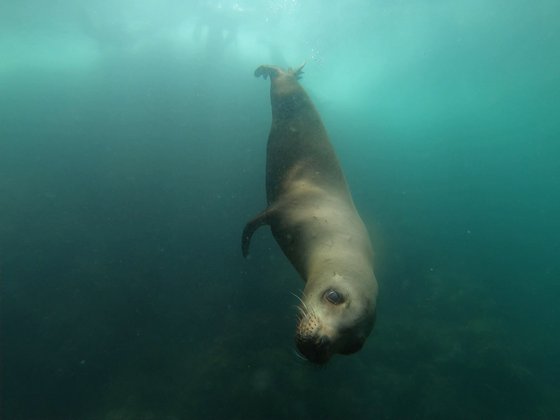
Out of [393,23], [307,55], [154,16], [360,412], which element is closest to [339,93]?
[307,55]

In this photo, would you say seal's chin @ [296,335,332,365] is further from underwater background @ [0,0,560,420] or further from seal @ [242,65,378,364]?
underwater background @ [0,0,560,420]

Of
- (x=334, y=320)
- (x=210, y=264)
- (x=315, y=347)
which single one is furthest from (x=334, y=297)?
(x=210, y=264)

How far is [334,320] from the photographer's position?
84.1 inches

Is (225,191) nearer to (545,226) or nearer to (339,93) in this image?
(545,226)

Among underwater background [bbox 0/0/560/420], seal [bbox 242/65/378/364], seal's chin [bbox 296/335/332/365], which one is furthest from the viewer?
underwater background [bbox 0/0/560/420]

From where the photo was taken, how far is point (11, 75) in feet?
48.2

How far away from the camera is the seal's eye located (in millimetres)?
2244

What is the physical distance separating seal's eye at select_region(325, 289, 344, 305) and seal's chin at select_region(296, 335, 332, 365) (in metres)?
0.28

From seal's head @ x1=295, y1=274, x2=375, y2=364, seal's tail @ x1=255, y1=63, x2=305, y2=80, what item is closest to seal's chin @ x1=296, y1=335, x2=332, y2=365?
seal's head @ x1=295, y1=274, x2=375, y2=364

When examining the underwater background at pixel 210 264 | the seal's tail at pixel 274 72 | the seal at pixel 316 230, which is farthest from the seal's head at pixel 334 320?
the seal's tail at pixel 274 72

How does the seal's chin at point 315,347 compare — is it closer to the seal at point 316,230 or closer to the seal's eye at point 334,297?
the seal at point 316,230

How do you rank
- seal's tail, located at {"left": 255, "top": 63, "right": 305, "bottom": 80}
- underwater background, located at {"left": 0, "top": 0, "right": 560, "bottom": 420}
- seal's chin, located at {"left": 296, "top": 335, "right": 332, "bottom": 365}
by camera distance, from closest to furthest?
1. seal's chin, located at {"left": 296, "top": 335, "right": 332, "bottom": 365}
2. underwater background, located at {"left": 0, "top": 0, "right": 560, "bottom": 420}
3. seal's tail, located at {"left": 255, "top": 63, "right": 305, "bottom": 80}

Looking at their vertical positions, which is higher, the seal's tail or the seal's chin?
the seal's tail

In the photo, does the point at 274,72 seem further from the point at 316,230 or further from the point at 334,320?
the point at 334,320
